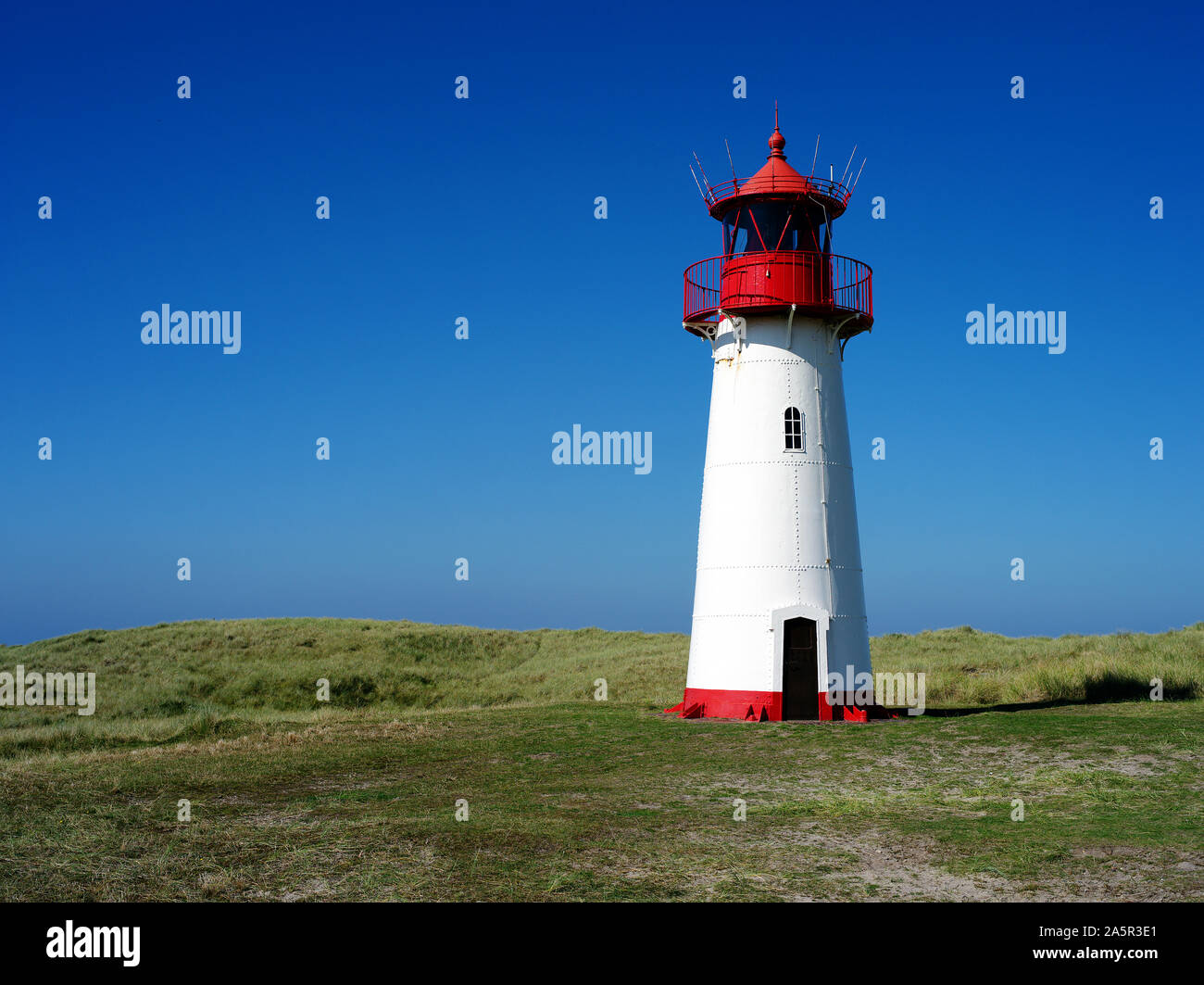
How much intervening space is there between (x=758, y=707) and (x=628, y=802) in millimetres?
8412

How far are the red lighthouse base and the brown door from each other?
0.19m

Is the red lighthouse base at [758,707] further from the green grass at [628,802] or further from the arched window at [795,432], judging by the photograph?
the arched window at [795,432]

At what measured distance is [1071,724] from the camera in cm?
2017

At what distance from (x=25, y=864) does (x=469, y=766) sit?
324 inches

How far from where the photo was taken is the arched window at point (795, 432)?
2338cm

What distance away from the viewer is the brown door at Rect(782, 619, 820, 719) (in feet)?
73.7

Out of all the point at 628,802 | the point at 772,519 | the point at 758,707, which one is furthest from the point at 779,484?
the point at 628,802

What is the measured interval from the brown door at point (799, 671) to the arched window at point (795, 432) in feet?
12.6

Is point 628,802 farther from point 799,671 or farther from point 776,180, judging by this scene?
point 776,180

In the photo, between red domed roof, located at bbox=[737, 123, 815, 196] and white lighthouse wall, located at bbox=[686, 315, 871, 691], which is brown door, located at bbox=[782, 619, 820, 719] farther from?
red domed roof, located at bbox=[737, 123, 815, 196]

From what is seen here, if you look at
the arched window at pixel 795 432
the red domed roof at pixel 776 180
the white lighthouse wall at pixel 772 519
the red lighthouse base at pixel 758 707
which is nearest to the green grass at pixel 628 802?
the red lighthouse base at pixel 758 707

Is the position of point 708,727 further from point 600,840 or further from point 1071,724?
point 600,840

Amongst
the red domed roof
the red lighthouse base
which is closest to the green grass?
the red lighthouse base

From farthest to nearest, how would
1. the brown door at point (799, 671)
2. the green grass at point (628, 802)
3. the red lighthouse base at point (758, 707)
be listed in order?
1. the brown door at point (799, 671)
2. the red lighthouse base at point (758, 707)
3. the green grass at point (628, 802)
